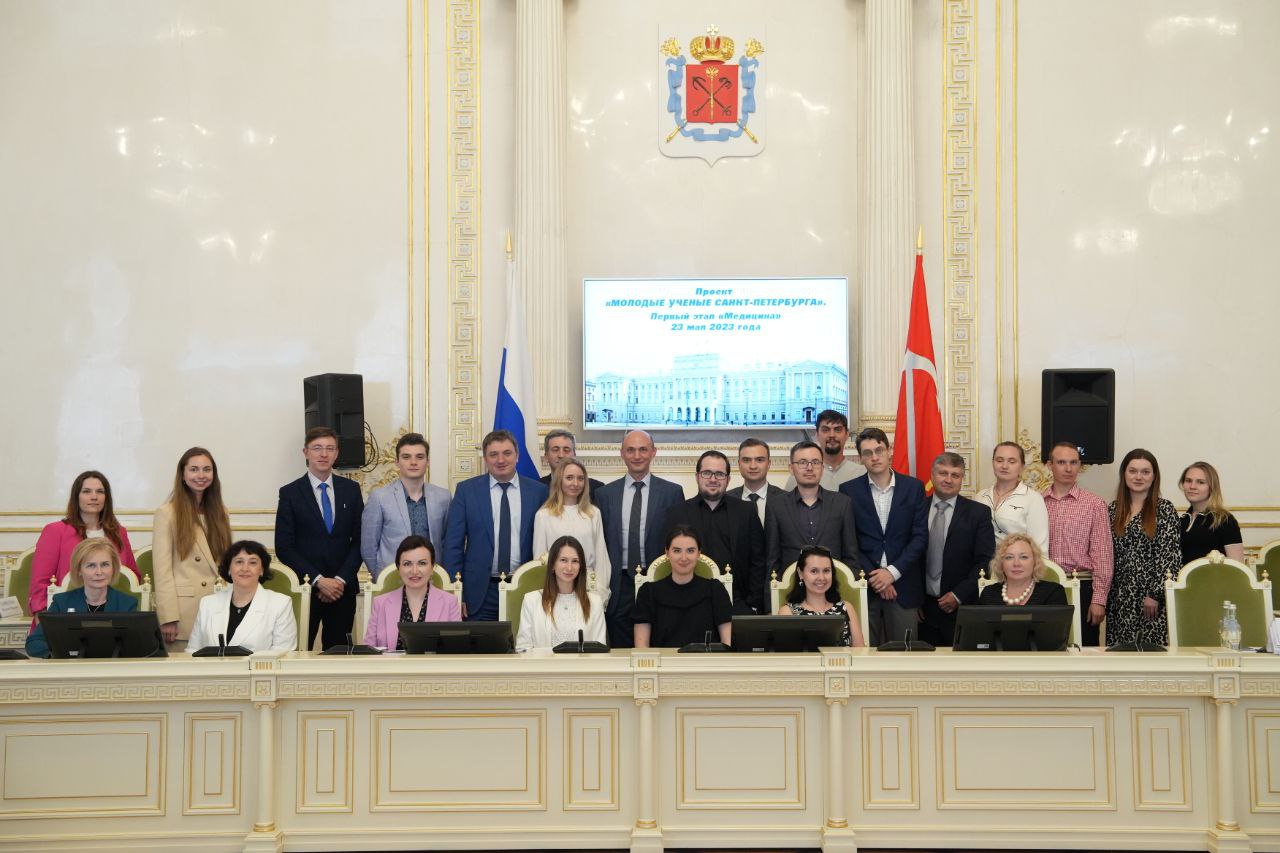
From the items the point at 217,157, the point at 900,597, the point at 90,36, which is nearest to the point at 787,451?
the point at 900,597

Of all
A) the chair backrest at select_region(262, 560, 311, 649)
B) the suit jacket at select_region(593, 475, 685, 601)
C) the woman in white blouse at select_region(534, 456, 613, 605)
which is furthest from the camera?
the suit jacket at select_region(593, 475, 685, 601)

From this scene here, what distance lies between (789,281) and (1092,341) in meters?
1.92

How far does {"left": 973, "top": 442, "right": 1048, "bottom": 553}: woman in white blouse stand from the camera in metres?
5.95

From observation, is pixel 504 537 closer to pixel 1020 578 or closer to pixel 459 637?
pixel 459 637

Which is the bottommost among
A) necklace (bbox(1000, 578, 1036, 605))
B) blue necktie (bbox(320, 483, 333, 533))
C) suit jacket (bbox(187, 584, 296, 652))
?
suit jacket (bbox(187, 584, 296, 652))

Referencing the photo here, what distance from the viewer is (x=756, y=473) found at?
19.6 feet

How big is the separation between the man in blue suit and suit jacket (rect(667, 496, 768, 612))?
0.76m

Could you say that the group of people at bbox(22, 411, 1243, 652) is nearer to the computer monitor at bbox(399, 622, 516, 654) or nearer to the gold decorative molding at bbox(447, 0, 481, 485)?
the computer monitor at bbox(399, 622, 516, 654)

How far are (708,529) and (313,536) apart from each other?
6.48 ft

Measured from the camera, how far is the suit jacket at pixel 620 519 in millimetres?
5859

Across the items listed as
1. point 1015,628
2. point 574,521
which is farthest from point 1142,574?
point 574,521

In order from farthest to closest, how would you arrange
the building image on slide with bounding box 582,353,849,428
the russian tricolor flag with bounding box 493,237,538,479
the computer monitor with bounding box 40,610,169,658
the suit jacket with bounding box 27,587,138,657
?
the building image on slide with bounding box 582,353,849,428 < the russian tricolor flag with bounding box 493,237,538,479 < the suit jacket with bounding box 27,587,138,657 < the computer monitor with bounding box 40,610,169,658

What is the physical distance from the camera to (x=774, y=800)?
420 cm

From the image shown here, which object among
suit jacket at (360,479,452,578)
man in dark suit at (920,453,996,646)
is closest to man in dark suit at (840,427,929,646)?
man in dark suit at (920,453,996,646)
